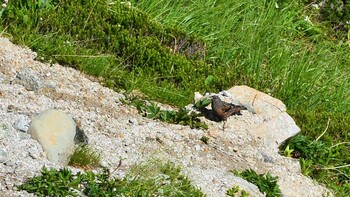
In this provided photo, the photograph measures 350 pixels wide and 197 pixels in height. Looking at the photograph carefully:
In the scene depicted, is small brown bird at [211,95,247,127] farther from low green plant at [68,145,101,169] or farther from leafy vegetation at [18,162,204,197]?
low green plant at [68,145,101,169]

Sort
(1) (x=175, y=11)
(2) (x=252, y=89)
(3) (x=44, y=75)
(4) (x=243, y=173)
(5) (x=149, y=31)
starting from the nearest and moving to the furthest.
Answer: (4) (x=243, y=173) < (3) (x=44, y=75) < (2) (x=252, y=89) < (5) (x=149, y=31) < (1) (x=175, y=11)

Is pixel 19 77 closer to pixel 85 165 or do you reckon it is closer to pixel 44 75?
pixel 44 75

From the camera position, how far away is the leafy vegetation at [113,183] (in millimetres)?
5332

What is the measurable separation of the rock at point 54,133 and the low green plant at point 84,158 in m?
0.05

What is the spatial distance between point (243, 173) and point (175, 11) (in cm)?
344

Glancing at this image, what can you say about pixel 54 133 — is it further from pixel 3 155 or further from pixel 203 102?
pixel 203 102

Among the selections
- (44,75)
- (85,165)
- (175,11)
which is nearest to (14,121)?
(85,165)

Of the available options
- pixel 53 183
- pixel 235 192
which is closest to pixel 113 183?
pixel 53 183

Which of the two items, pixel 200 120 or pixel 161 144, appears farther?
pixel 200 120

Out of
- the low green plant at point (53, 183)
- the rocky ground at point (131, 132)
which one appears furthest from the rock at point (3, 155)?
the low green plant at point (53, 183)

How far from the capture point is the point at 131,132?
266 inches

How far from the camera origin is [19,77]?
6.93 m

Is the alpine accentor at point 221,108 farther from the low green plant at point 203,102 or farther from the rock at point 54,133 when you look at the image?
the rock at point 54,133

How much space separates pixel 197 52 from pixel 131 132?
2531 mm
